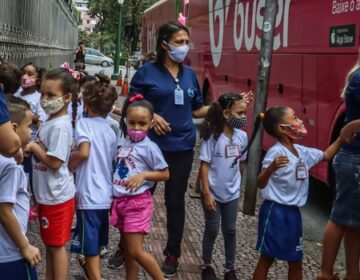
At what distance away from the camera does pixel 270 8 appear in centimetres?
723

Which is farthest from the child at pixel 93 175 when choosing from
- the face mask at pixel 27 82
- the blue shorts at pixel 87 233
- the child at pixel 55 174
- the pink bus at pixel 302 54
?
the pink bus at pixel 302 54

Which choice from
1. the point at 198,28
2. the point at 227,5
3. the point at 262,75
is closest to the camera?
the point at 262,75

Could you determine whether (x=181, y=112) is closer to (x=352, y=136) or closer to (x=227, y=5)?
(x=352, y=136)

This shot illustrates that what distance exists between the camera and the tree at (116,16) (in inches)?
1948

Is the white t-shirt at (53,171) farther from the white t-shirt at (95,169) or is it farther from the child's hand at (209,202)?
the child's hand at (209,202)

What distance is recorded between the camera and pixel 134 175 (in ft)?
14.6

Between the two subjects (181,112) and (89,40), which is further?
(89,40)

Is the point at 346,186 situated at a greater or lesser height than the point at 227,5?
lesser

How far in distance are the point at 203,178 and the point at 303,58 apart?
355 cm

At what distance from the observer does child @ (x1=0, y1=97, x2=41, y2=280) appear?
301 cm

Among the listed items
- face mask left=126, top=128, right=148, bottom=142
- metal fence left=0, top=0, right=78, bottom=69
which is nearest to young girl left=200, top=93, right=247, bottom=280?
face mask left=126, top=128, right=148, bottom=142

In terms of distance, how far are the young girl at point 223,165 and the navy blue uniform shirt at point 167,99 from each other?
165 mm

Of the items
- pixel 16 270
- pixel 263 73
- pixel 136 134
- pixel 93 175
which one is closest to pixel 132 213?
pixel 93 175

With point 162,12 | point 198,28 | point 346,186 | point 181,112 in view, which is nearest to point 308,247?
point 346,186
